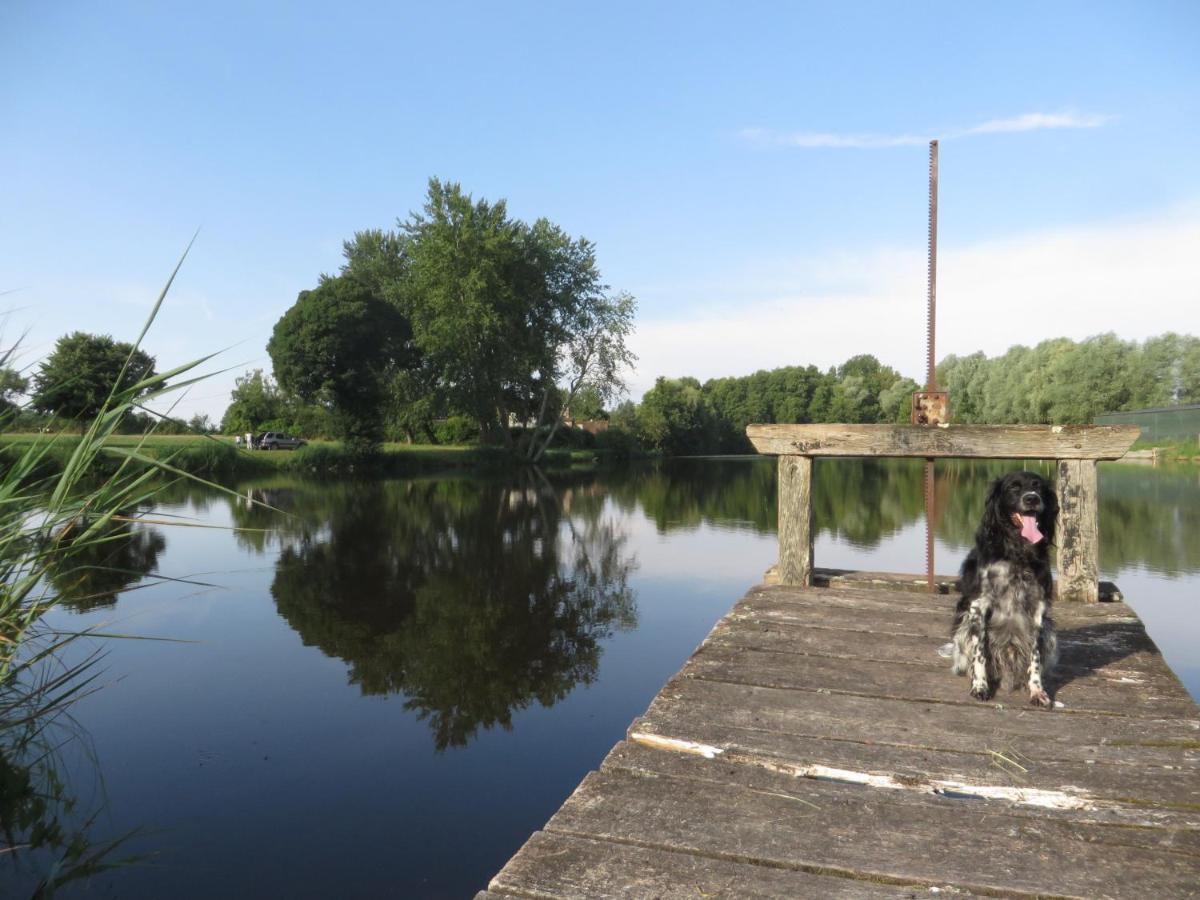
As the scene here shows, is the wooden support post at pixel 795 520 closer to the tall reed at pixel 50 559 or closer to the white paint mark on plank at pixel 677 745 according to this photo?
the white paint mark on plank at pixel 677 745

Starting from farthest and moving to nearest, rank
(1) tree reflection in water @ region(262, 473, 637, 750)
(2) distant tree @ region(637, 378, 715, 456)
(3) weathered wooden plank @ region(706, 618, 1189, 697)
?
1. (2) distant tree @ region(637, 378, 715, 456)
2. (1) tree reflection in water @ region(262, 473, 637, 750)
3. (3) weathered wooden plank @ region(706, 618, 1189, 697)

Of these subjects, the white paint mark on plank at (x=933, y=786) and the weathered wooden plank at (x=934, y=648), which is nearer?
the white paint mark on plank at (x=933, y=786)

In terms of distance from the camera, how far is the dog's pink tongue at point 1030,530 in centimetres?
346

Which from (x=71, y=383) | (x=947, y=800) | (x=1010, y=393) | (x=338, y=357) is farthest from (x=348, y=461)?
(x=1010, y=393)

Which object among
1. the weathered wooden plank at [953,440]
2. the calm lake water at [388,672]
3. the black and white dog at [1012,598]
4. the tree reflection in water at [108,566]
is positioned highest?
the weathered wooden plank at [953,440]

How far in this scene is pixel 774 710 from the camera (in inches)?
128

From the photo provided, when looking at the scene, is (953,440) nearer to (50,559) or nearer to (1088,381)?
(50,559)

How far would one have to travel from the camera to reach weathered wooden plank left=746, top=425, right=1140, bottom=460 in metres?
4.82

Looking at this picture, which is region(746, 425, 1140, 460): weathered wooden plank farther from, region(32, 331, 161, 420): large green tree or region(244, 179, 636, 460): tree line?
region(244, 179, 636, 460): tree line

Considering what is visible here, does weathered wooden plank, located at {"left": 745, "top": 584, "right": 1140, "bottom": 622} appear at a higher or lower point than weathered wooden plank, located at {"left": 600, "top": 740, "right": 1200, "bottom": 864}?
higher

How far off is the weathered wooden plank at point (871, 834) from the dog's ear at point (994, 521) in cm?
148

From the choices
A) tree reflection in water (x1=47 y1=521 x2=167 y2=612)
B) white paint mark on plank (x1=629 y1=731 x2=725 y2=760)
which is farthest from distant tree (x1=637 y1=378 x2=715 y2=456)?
white paint mark on plank (x1=629 y1=731 x2=725 y2=760)

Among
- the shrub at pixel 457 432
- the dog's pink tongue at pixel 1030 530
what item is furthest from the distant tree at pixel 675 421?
the dog's pink tongue at pixel 1030 530

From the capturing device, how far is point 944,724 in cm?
311
